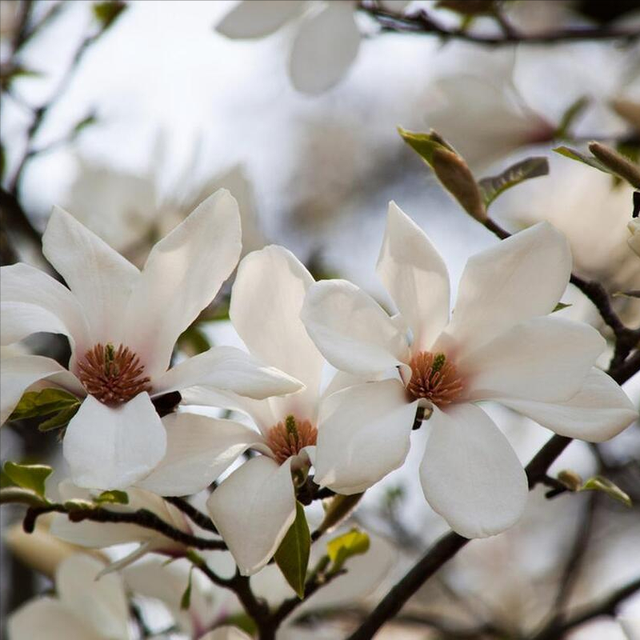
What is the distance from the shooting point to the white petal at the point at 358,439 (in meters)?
0.61

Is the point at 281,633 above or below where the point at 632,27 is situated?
below

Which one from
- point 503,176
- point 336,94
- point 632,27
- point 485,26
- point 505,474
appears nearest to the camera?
point 505,474

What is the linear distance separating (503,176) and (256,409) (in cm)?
28

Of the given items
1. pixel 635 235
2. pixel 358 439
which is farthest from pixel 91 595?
pixel 635 235

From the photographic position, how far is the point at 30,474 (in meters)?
0.75

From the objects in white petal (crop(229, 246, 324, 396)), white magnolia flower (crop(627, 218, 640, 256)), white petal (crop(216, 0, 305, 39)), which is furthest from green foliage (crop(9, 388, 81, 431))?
white petal (crop(216, 0, 305, 39))

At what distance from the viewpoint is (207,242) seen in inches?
27.1

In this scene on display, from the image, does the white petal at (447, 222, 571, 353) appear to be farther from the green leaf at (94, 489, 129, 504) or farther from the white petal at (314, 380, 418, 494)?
the green leaf at (94, 489, 129, 504)

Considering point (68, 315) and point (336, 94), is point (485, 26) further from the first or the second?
point (336, 94)

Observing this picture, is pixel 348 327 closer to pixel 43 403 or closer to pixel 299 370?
pixel 299 370

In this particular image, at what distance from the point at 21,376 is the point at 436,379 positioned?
244mm

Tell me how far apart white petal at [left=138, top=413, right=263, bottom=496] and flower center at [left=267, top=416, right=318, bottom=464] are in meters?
0.02

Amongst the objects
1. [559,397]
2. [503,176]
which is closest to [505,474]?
[559,397]

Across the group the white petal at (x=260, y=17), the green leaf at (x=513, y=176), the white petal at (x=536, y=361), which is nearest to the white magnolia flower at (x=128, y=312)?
the white petal at (x=536, y=361)
